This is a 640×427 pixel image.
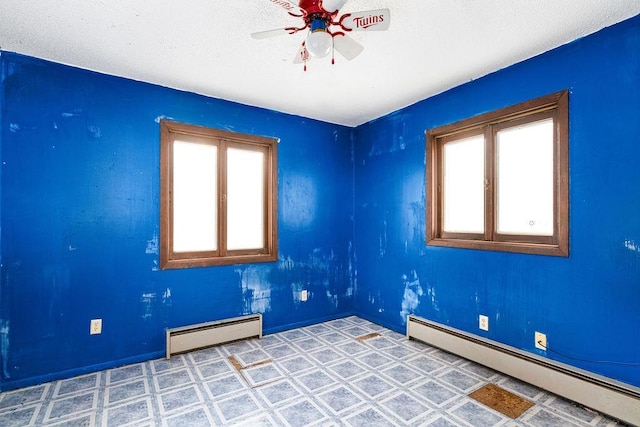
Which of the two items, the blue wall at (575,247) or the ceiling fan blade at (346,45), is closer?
the ceiling fan blade at (346,45)

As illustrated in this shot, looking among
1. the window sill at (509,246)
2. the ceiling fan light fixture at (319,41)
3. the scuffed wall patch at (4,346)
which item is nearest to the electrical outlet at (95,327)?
the scuffed wall patch at (4,346)

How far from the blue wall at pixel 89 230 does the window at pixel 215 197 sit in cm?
11

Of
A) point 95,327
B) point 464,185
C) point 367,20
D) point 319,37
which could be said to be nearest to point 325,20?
point 319,37

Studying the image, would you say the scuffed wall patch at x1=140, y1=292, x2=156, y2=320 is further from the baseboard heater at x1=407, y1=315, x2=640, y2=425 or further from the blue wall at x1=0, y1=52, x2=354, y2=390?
the baseboard heater at x1=407, y1=315, x2=640, y2=425

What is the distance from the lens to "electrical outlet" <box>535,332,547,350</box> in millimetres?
2404

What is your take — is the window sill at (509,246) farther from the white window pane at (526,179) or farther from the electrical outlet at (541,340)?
the electrical outlet at (541,340)

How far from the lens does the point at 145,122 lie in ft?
9.72

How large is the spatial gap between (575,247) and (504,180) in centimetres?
78

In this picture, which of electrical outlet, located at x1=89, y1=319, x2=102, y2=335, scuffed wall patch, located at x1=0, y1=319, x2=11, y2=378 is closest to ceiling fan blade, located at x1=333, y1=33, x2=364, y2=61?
electrical outlet, located at x1=89, y1=319, x2=102, y2=335

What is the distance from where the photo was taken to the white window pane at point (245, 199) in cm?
350

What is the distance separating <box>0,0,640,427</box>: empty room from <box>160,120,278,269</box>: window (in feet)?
0.07

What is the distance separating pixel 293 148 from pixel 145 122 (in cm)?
158

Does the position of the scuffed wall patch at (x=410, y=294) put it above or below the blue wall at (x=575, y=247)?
below

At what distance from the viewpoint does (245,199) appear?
3.61 m
